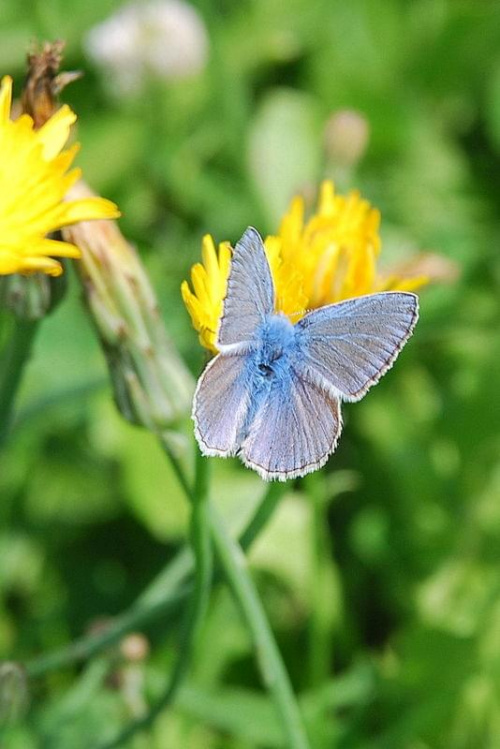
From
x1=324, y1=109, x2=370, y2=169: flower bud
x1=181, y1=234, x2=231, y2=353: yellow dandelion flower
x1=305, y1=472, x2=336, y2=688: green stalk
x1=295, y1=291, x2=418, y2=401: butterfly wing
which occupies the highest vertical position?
x1=181, y1=234, x2=231, y2=353: yellow dandelion flower

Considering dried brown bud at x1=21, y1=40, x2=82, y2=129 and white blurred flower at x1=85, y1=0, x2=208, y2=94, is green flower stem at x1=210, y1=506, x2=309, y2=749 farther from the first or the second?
white blurred flower at x1=85, y1=0, x2=208, y2=94

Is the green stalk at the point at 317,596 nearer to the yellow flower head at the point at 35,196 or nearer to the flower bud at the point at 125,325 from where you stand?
the flower bud at the point at 125,325

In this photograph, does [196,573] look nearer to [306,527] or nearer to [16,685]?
[16,685]

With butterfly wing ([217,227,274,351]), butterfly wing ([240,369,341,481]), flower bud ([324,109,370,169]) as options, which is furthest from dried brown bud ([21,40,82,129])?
flower bud ([324,109,370,169])

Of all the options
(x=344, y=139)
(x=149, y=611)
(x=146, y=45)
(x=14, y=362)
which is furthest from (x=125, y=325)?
(x=146, y=45)

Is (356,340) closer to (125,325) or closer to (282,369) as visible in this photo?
(282,369)

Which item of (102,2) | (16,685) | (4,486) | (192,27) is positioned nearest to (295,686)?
(4,486)
